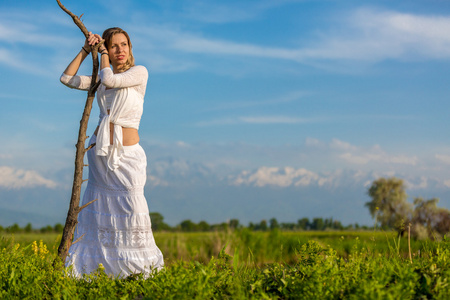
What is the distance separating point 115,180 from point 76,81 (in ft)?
4.77

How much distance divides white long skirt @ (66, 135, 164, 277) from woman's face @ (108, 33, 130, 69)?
1.19 metres

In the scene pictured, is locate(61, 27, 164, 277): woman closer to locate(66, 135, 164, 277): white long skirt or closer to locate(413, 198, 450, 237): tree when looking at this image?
locate(66, 135, 164, 277): white long skirt

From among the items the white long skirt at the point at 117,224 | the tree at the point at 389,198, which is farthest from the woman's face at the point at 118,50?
the tree at the point at 389,198

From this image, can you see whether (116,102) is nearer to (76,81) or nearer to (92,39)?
(76,81)

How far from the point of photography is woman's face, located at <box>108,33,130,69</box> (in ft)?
18.4

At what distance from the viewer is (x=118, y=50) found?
5613 millimetres

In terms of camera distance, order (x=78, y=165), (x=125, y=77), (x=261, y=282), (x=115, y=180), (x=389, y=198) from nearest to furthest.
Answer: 1. (x=261, y=282)
2. (x=78, y=165)
3. (x=125, y=77)
4. (x=115, y=180)
5. (x=389, y=198)

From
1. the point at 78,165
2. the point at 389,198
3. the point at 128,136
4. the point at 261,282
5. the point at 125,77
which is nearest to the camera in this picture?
the point at 261,282

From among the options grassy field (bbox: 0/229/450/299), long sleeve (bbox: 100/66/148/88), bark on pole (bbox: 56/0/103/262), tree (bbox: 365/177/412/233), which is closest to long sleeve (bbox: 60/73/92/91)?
bark on pole (bbox: 56/0/103/262)

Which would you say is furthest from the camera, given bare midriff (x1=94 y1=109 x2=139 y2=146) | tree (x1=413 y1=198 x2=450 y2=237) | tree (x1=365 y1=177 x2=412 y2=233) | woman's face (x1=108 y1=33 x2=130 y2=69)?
tree (x1=365 y1=177 x2=412 y2=233)

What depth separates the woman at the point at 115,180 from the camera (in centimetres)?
524

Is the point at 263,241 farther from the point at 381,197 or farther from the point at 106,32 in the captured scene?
the point at 381,197

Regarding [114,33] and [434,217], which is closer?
[114,33]

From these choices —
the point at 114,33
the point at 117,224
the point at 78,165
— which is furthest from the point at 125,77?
the point at 117,224
